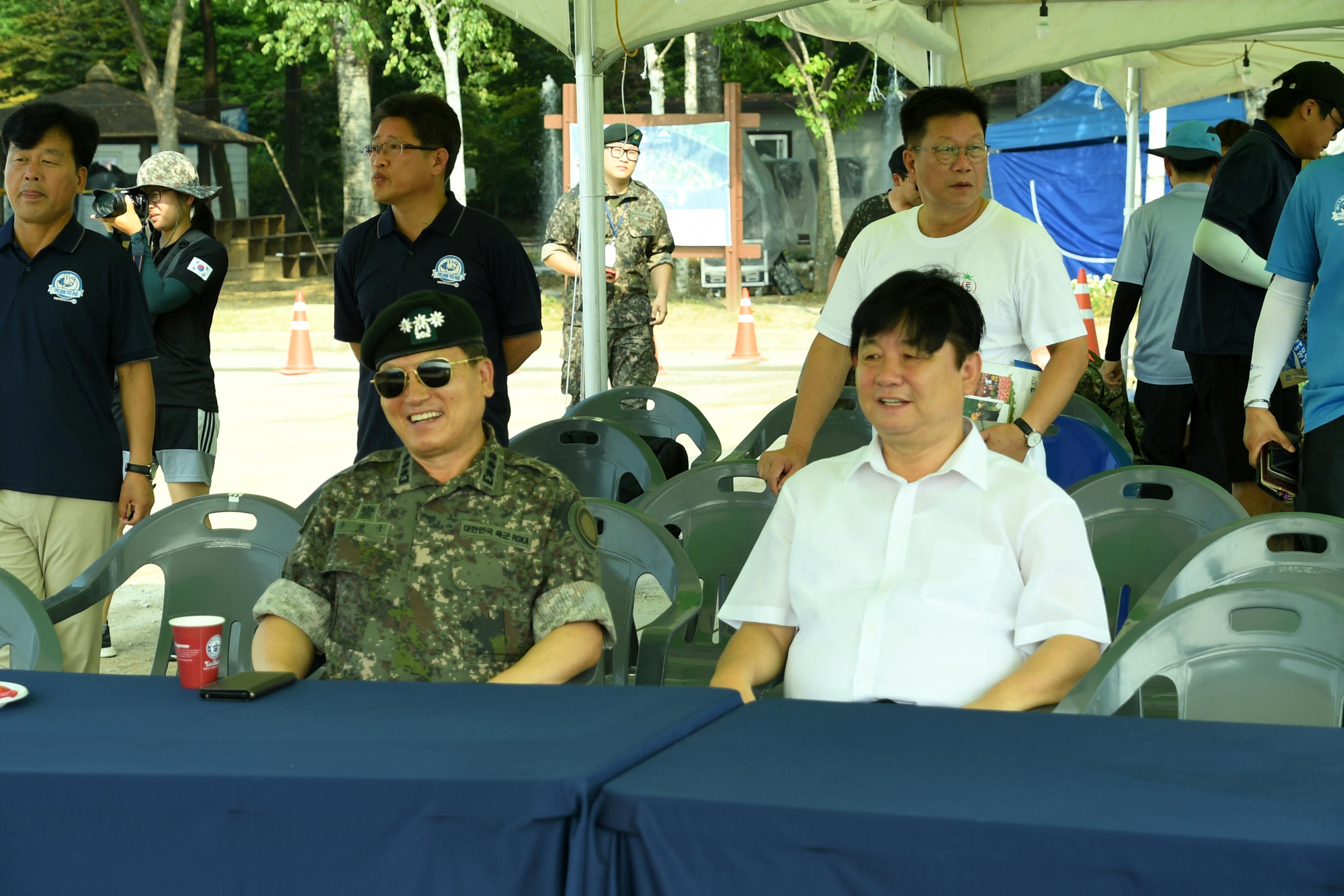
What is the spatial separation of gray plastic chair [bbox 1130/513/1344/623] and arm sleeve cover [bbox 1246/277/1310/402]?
0.87m

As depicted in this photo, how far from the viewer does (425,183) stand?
385 centimetres

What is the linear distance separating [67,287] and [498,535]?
167cm

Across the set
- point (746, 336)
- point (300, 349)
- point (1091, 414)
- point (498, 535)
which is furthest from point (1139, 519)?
point (300, 349)

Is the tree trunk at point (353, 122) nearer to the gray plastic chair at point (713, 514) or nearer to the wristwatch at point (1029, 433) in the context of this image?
the gray plastic chair at point (713, 514)

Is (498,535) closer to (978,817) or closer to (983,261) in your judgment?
(978,817)

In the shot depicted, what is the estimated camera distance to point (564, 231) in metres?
6.58

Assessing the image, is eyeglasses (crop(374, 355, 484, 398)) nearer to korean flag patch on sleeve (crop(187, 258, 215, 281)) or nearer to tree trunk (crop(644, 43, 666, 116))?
korean flag patch on sleeve (crop(187, 258, 215, 281))

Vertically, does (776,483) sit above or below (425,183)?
below

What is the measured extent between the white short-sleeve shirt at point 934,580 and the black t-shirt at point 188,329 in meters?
2.69

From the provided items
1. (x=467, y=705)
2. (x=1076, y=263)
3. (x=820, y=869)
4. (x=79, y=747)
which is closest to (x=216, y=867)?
(x=79, y=747)

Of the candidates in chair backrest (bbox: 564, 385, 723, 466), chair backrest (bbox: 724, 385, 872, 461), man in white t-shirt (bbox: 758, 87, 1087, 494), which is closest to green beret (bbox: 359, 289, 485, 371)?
man in white t-shirt (bbox: 758, 87, 1087, 494)

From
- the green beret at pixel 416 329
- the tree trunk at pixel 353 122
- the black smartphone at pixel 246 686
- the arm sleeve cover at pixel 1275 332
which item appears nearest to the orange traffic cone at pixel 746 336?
the tree trunk at pixel 353 122

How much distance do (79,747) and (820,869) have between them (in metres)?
0.94

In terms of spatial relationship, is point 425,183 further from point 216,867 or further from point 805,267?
point 805,267
